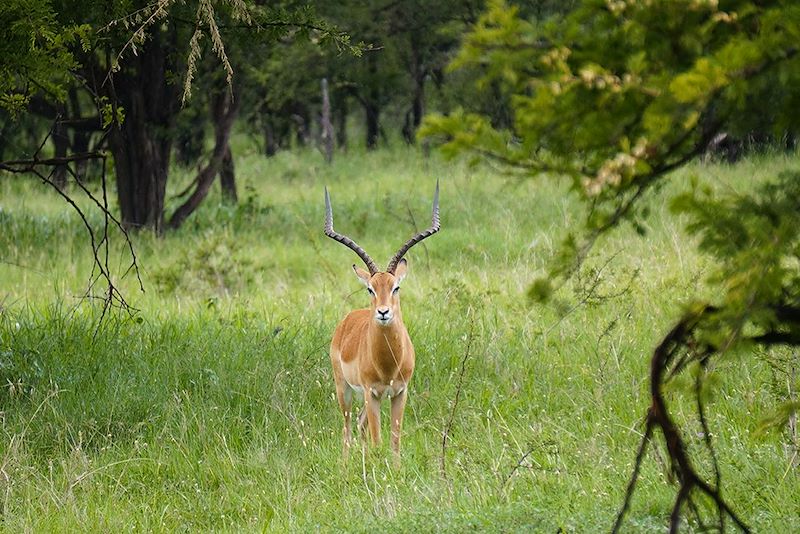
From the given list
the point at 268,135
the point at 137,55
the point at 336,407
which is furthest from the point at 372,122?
the point at 336,407

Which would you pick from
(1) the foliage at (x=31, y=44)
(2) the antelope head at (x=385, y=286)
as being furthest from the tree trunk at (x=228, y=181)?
(2) the antelope head at (x=385, y=286)

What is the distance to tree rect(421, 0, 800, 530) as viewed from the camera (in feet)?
8.99

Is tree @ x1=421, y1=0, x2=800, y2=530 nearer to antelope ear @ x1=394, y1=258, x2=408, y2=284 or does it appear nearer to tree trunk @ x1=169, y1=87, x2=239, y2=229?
antelope ear @ x1=394, y1=258, x2=408, y2=284

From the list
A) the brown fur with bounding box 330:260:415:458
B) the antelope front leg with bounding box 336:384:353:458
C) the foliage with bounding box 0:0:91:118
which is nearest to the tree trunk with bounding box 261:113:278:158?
the foliage with bounding box 0:0:91:118

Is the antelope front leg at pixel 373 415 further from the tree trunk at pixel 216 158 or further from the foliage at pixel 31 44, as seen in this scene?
the tree trunk at pixel 216 158

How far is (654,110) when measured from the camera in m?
2.75

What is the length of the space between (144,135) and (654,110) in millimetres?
11399

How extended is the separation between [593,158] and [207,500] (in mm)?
3223

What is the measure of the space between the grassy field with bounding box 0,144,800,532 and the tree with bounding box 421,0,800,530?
0.25 meters

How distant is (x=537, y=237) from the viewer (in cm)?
1157

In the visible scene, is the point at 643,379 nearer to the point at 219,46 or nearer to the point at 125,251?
the point at 219,46

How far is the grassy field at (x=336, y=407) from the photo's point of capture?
16.9 feet

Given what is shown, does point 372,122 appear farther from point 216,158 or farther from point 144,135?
point 144,135

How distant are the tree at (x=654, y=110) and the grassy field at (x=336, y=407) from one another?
0.82ft
